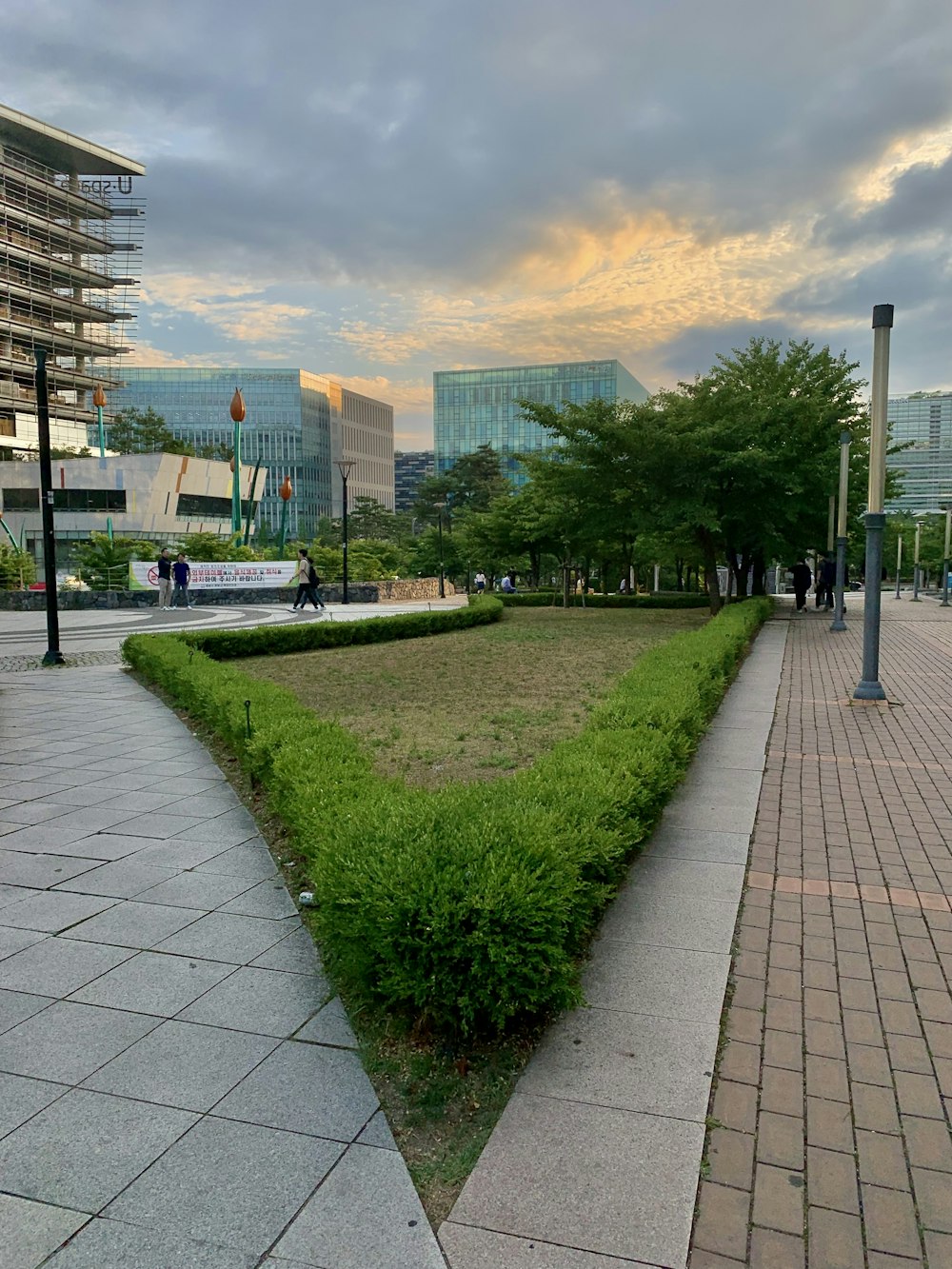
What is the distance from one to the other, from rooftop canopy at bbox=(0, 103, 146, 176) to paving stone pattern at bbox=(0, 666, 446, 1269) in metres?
69.5

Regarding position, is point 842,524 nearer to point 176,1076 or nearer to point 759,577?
point 759,577

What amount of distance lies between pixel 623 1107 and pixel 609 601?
1291 inches

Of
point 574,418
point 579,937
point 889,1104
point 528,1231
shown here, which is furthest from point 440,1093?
point 574,418

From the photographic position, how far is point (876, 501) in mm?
9992

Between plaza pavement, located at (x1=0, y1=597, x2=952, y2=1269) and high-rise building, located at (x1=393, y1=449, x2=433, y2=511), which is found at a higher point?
high-rise building, located at (x1=393, y1=449, x2=433, y2=511)

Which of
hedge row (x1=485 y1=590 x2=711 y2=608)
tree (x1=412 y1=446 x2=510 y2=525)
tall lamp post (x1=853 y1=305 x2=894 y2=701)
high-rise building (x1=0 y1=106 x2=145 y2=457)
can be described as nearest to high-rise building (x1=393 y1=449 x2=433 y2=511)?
tree (x1=412 y1=446 x2=510 y2=525)

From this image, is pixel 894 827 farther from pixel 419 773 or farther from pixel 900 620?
pixel 900 620

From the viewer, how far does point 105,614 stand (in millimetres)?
25469

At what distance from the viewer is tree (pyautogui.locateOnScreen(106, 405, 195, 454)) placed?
6950cm

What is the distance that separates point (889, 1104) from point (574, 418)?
62.8ft

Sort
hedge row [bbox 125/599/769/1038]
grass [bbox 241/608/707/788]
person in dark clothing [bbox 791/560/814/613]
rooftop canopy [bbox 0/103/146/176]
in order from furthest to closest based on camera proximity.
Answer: rooftop canopy [bbox 0/103/146/176], person in dark clothing [bbox 791/560/814/613], grass [bbox 241/608/707/788], hedge row [bbox 125/599/769/1038]

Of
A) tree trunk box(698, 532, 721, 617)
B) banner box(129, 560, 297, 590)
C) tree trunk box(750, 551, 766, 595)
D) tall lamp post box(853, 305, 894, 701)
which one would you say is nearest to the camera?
tall lamp post box(853, 305, 894, 701)

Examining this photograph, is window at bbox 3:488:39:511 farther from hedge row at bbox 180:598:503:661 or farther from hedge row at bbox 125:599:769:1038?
hedge row at bbox 125:599:769:1038

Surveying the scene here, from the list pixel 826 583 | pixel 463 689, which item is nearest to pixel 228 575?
pixel 826 583
